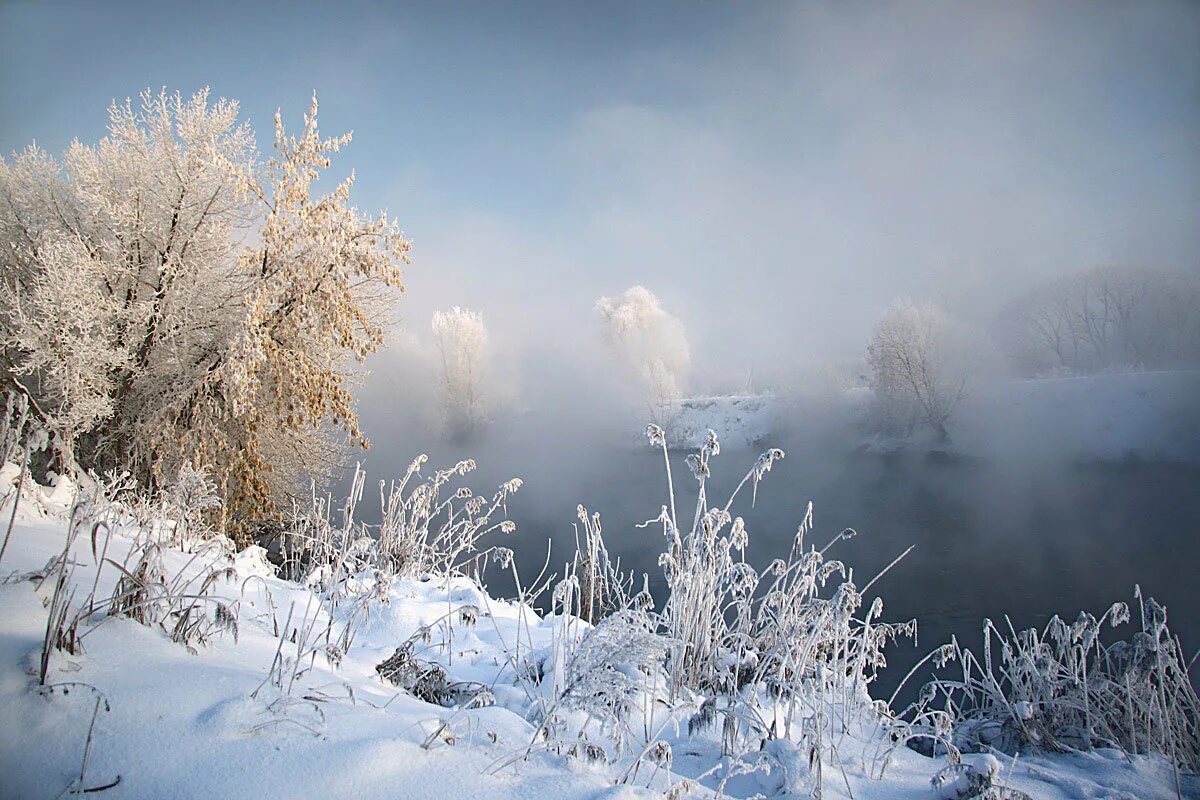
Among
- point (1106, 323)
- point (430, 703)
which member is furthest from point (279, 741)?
point (1106, 323)

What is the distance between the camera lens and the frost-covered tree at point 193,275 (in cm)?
866

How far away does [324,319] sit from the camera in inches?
360

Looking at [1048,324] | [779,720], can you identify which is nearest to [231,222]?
[779,720]

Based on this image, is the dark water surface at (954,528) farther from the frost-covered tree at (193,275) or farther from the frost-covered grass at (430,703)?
the frost-covered tree at (193,275)

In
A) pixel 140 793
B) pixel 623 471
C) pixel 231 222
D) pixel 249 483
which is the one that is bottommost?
pixel 623 471

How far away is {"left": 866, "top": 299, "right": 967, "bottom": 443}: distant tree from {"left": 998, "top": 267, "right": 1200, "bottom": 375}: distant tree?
26.5ft

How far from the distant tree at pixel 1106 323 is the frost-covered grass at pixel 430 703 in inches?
1391

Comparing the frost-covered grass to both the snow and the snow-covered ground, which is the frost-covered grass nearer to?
the snow-covered ground

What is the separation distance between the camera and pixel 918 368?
29.5 m

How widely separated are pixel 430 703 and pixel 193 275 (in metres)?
9.47

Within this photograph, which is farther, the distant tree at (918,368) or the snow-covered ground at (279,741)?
the distant tree at (918,368)

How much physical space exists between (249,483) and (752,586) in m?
9.36

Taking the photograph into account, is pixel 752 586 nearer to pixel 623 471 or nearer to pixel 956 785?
pixel 956 785

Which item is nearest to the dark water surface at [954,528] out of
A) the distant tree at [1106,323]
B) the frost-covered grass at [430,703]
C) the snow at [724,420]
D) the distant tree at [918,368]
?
the distant tree at [918,368]
